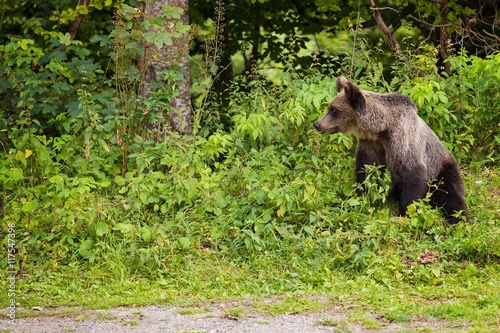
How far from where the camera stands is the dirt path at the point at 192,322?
Answer: 610 cm

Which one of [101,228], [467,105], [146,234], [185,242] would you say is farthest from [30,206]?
[467,105]

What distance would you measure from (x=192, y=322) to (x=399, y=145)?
11.2ft

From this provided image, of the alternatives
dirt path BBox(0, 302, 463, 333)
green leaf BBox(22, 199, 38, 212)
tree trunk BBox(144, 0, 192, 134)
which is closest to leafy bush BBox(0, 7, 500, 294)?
green leaf BBox(22, 199, 38, 212)

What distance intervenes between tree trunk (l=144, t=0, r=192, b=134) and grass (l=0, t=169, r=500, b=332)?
2.55 meters

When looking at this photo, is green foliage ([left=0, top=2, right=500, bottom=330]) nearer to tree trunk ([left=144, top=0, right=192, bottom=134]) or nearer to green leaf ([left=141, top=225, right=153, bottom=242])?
green leaf ([left=141, top=225, right=153, bottom=242])

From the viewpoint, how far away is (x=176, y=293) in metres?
7.17

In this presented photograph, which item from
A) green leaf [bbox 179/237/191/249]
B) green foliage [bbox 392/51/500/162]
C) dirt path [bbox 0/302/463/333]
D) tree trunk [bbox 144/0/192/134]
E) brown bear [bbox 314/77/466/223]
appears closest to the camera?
dirt path [bbox 0/302/463/333]

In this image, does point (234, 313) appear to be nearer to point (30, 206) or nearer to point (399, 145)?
point (30, 206)

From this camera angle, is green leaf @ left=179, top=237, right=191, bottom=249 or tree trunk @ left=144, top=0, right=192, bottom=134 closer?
green leaf @ left=179, top=237, right=191, bottom=249

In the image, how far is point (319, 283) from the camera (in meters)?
7.37

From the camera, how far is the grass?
21.4 ft

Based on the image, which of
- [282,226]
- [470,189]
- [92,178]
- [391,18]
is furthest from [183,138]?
[391,18]

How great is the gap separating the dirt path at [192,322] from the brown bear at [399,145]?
2490 millimetres

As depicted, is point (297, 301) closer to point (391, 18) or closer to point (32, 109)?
point (32, 109)
